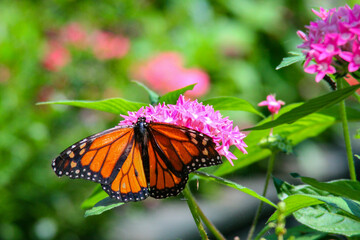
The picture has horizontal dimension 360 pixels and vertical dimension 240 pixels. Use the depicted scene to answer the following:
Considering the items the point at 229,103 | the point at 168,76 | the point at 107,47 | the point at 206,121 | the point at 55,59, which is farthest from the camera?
the point at 107,47

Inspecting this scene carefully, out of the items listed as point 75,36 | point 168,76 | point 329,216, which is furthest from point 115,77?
point 329,216

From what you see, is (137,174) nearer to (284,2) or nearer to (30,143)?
(30,143)

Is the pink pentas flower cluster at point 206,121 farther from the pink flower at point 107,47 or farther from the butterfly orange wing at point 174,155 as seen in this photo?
the pink flower at point 107,47

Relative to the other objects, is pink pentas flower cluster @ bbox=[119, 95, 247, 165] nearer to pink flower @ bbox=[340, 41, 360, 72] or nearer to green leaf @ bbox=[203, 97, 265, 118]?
green leaf @ bbox=[203, 97, 265, 118]

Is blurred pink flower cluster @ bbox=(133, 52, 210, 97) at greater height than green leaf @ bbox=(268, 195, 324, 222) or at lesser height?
greater

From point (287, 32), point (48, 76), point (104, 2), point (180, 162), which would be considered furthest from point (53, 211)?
point (287, 32)

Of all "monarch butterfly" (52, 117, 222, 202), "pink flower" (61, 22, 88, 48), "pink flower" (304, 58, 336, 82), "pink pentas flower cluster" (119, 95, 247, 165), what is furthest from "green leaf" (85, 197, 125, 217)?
"pink flower" (61, 22, 88, 48)

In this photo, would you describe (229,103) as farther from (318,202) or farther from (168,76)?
(168,76)
